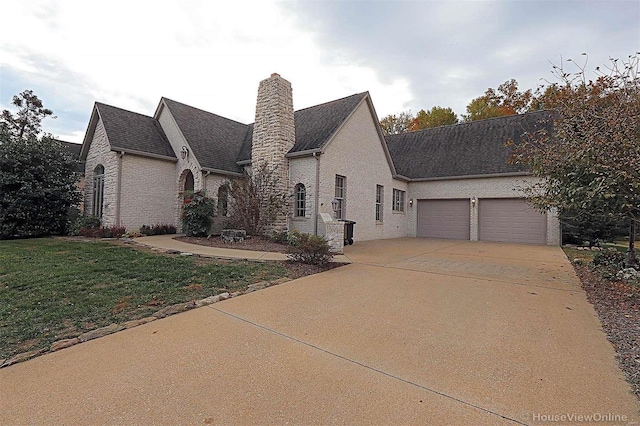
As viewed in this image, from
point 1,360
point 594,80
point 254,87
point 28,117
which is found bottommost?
point 1,360

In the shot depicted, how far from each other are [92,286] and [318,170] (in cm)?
814

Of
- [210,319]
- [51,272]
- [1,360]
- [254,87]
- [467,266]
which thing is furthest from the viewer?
[254,87]

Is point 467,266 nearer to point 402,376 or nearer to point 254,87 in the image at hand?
point 402,376

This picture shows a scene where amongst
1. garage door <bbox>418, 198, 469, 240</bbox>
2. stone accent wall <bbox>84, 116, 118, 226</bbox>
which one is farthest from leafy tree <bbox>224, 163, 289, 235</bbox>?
garage door <bbox>418, 198, 469, 240</bbox>

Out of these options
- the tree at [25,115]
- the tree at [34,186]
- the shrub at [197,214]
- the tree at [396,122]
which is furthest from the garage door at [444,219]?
the tree at [25,115]

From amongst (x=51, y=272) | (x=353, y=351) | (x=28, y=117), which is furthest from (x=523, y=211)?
(x=28, y=117)

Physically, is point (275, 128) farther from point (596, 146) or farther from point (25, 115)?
point (25, 115)

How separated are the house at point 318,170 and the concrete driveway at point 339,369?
Result: 290 inches

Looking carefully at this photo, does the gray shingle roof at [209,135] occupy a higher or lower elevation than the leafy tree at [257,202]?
higher

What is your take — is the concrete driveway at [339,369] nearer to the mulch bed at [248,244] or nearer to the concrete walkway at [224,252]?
the concrete walkway at [224,252]

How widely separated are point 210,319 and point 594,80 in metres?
8.58

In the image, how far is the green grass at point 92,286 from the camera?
3.63 m

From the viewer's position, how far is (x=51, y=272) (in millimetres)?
6078

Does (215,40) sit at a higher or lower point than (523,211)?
higher
